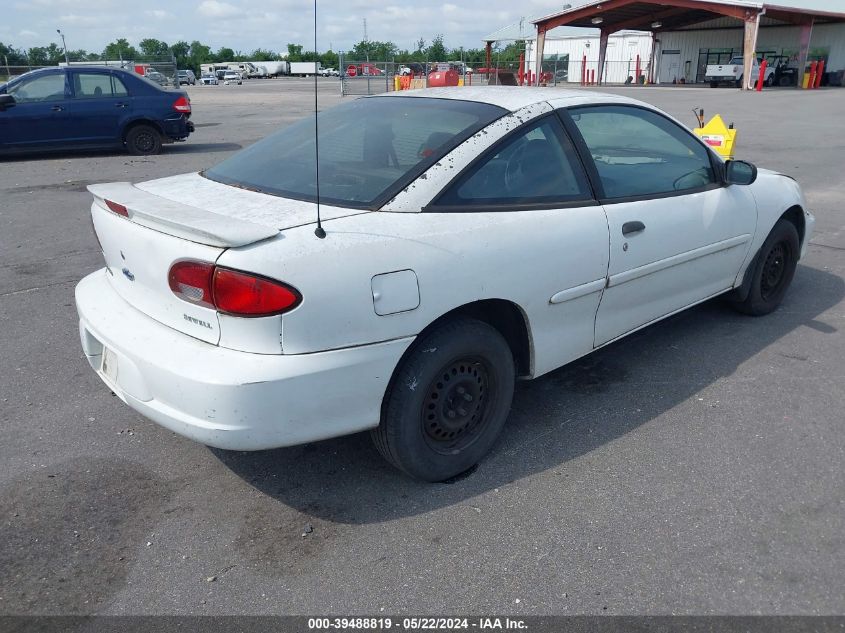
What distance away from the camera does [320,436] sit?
256 centimetres

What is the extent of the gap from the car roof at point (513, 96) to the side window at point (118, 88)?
10379mm

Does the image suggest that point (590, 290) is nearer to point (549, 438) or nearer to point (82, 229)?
point (549, 438)

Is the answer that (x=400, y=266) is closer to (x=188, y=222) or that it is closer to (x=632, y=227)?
(x=188, y=222)

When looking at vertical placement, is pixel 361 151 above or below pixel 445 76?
below

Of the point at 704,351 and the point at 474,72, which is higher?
the point at 474,72

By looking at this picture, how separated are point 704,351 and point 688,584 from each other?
2.20 metres

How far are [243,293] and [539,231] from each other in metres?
1.34

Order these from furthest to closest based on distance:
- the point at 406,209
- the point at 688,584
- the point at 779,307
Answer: the point at 779,307 < the point at 406,209 < the point at 688,584

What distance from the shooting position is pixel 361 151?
10.6 feet

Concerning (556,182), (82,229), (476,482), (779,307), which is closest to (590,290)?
(556,182)

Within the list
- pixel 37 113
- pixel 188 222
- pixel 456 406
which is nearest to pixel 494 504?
pixel 456 406

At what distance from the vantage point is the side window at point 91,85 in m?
12.1

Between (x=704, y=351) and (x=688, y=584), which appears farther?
(x=704, y=351)

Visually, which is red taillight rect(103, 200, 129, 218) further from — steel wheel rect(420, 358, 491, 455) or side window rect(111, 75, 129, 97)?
side window rect(111, 75, 129, 97)
